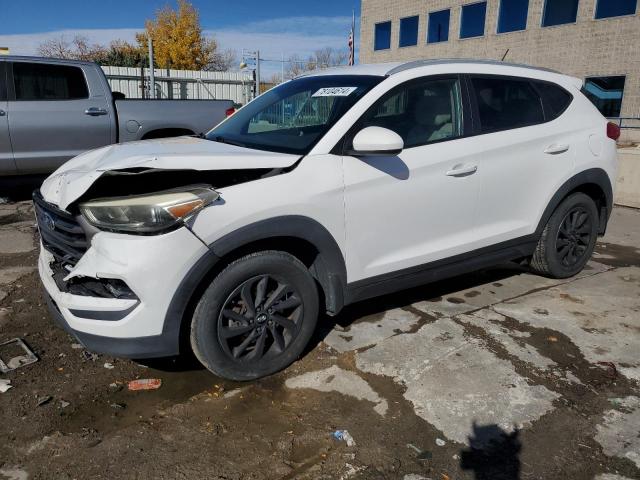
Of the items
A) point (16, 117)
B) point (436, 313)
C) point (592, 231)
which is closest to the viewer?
point (436, 313)

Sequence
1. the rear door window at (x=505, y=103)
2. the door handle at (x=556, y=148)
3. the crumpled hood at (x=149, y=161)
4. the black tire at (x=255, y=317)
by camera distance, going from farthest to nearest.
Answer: the door handle at (x=556, y=148)
the rear door window at (x=505, y=103)
the black tire at (x=255, y=317)
the crumpled hood at (x=149, y=161)

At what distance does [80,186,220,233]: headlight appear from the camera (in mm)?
2508

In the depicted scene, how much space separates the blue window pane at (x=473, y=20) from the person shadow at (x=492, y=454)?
23202 mm

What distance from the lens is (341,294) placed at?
325cm

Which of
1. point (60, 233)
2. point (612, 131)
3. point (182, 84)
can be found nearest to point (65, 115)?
point (60, 233)

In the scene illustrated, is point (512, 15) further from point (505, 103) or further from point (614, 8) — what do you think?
point (505, 103)

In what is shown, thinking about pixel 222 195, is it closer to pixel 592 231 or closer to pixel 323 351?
pixel 323 351

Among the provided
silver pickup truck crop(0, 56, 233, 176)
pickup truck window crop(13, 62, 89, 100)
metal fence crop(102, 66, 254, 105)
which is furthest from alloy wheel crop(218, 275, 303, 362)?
metal fence crop(102, 66, 254, 105)

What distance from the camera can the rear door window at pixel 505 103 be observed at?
12.5 feet

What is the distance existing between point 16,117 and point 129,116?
54.6 inches

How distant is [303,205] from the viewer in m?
2.93

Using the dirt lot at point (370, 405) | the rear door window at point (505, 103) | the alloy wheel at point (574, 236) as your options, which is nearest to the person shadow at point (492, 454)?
the dirt lot at point (370, 405)

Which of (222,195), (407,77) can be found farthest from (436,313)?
(222,195)

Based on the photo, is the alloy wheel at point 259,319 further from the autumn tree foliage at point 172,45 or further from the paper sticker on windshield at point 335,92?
the autumn tree foliage at point 172,45
